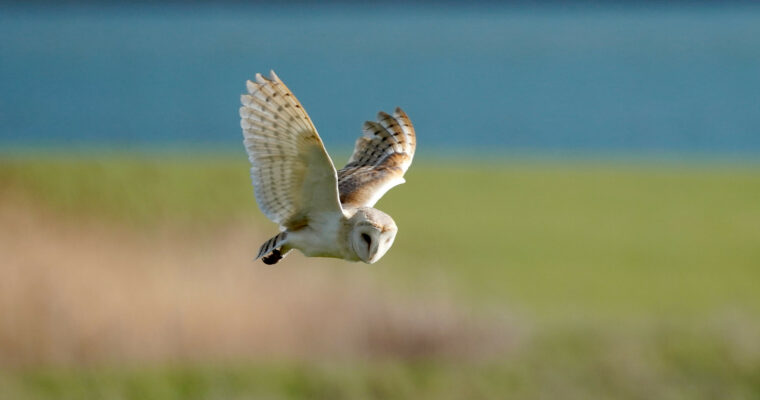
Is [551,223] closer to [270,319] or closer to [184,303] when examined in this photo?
[270,319]

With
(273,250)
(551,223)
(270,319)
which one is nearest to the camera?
(273,250)

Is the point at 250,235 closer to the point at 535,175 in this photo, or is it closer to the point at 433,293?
the point at 433,293

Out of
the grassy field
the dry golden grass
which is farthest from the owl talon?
the dry golden grass

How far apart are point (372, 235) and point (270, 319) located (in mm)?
14042

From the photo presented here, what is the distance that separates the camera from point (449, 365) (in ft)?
58.7

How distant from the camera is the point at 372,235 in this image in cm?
176

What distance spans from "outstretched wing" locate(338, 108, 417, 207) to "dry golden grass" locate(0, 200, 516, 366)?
968cm

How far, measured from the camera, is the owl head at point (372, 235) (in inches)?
68.6

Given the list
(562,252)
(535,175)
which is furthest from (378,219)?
(535,175)

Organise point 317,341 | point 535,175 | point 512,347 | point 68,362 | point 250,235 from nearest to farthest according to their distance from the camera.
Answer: point 250,235 < point 68,362 < point 317,341 < point 512,347 < point 535,175

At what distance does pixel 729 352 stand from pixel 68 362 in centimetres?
1141

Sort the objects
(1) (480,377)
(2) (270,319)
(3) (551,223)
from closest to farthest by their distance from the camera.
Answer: (2) (270,319), (1) (480,377), (3) (551,223)

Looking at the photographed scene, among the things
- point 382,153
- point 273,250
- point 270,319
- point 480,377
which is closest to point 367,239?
point 273,250

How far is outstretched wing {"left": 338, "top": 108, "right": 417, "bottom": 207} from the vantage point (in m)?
2.37
